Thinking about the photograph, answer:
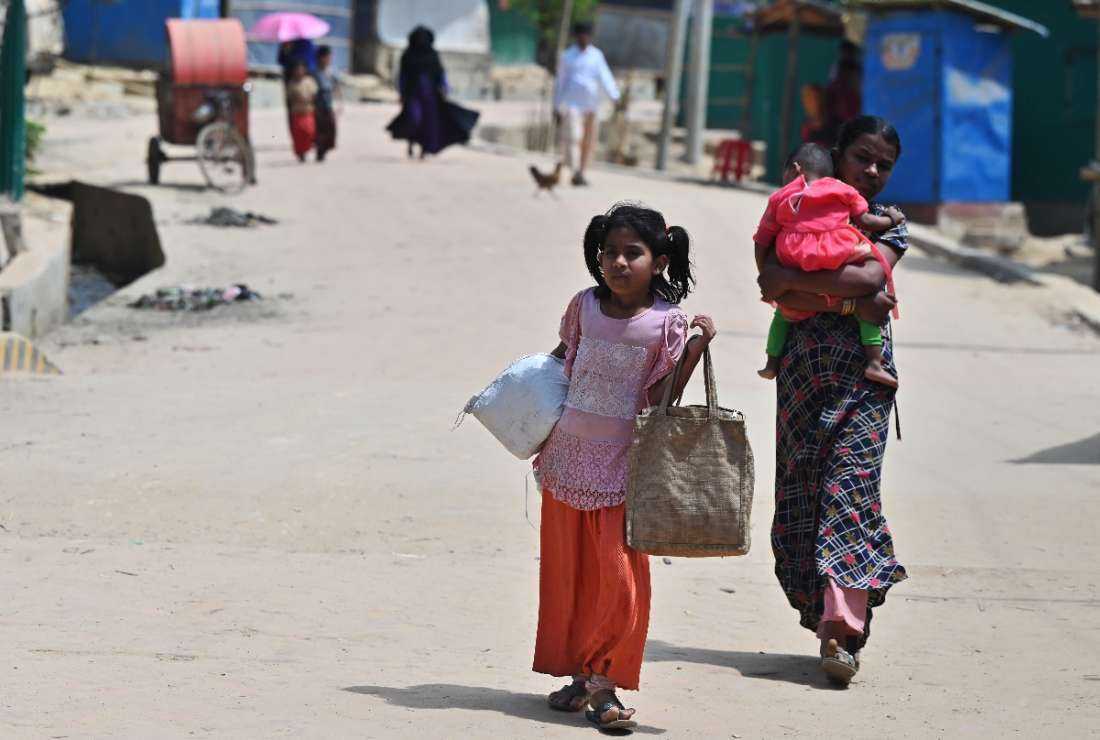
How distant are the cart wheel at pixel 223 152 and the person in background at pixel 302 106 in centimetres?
206

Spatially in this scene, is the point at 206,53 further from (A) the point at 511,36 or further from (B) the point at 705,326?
(A) the point at 511,36

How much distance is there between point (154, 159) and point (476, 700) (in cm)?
1392

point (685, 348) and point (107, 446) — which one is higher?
point (685, 348)

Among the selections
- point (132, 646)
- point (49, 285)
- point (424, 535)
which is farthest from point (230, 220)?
point (132, 646)

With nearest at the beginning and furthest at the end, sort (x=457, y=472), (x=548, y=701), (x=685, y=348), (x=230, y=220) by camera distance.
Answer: (x=685, y=348), (x=548, y=701), (x=457, y=472), (x=230, y=220)

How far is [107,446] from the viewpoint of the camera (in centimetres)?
768

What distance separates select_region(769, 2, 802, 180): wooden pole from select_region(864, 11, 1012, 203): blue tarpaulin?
10.6 feet

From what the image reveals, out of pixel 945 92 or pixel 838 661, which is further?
pixel 945 92

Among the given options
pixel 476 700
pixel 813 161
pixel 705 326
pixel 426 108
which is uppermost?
pixel 813 161

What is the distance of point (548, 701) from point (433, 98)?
16415 mm

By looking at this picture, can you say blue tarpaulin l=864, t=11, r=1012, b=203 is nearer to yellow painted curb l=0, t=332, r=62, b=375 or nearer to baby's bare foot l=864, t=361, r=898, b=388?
yellow painted curb l=0, t=332, r=62, b=375

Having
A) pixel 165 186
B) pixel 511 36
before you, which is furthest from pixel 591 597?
pixel 511 36

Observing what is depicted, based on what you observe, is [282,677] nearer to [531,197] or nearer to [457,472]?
[457,472]

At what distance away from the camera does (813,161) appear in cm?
475
